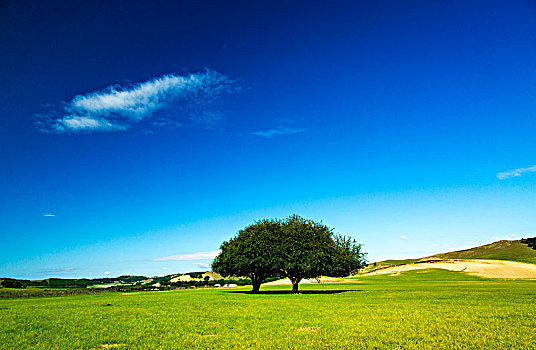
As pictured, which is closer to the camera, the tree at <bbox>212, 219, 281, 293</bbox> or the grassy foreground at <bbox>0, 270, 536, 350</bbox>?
the grassy foreground at <bbox>0, 270, 536, 350</bbox>

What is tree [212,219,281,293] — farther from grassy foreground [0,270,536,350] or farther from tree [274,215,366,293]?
grassy foreground [0,270,536,350]

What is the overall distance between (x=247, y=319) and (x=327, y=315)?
6.01m

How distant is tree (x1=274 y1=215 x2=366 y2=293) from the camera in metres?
51.3

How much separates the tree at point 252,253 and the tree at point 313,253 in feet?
5.63

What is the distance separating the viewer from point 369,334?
1694 centimetres

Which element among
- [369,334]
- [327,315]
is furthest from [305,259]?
[369,334]

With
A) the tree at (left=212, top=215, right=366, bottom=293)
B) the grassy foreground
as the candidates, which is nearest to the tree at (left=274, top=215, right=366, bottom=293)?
the tree at (left=212, top=215, right=366, bottom=293)

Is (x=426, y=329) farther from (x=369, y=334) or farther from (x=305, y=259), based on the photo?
(x=305, y=259)

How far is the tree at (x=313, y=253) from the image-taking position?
51.3 meters

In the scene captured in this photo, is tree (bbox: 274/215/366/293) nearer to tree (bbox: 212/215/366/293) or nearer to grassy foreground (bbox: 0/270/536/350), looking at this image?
tree (bbox: 212/215/366/293)

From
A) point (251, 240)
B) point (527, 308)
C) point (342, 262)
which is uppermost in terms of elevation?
point (251, 240)

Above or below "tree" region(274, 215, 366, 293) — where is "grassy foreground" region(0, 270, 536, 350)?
below

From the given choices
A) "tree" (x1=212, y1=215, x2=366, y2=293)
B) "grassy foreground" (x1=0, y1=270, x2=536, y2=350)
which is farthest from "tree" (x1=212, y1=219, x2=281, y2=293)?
"grassy foreground" (x1=0, y1=270, x2=536, y2=350)

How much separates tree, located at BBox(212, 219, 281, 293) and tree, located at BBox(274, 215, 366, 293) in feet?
5.63
